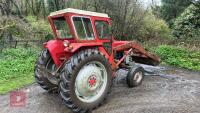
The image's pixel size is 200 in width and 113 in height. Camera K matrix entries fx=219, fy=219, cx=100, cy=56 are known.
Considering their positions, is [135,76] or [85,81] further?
[135,76]

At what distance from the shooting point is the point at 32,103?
5.09 meters

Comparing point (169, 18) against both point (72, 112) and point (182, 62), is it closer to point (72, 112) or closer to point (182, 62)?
point (182, 62)

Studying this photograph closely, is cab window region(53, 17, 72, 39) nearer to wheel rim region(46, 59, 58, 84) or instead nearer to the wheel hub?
wheel rim region(46, 59, 58, 84)

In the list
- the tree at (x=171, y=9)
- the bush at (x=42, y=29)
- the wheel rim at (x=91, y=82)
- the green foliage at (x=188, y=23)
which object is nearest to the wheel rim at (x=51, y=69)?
the wheel rim at (x=91, y=82)

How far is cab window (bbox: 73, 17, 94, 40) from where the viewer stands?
15.3 feet

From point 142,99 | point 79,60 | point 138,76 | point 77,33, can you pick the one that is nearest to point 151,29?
point 138,76

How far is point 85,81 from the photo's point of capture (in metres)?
4.54

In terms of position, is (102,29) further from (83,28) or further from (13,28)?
(13,28)

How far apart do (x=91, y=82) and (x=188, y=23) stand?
11.8 m

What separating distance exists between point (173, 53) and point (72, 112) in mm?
6793

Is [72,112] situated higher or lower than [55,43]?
lower

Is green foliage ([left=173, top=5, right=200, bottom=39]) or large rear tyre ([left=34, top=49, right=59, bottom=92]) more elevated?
green foliage ([left=173, top=5, right=200, bottom=39])

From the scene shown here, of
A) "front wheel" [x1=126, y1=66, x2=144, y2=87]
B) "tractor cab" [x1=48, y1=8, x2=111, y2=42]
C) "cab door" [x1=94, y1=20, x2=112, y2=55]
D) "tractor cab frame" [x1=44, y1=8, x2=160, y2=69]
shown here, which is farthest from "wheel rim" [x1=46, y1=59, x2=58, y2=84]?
"front wheel" [x1=126, y1=66, x2=144, y2=87]

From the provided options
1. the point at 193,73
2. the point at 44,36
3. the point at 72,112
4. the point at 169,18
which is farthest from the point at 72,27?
the point at 169,18
